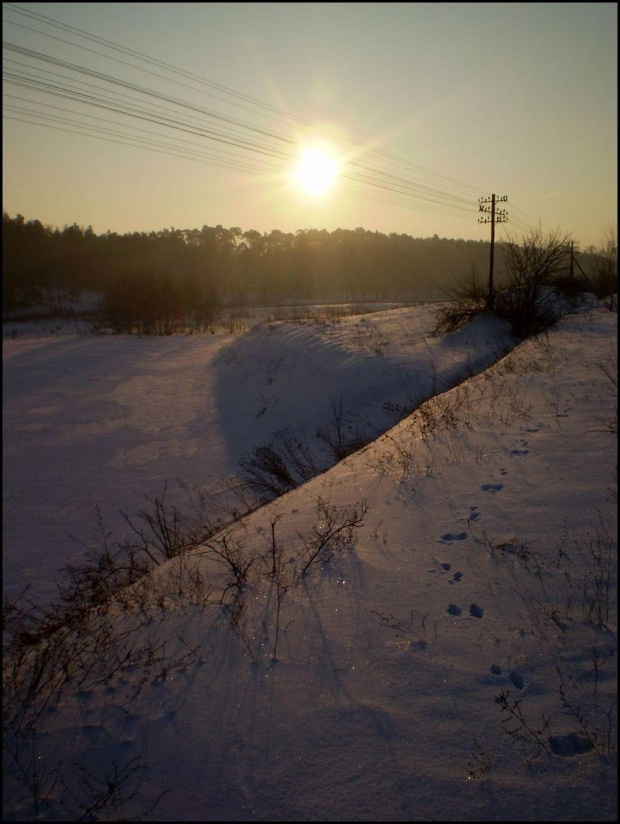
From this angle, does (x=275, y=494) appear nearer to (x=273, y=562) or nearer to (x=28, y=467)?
(x=273, y=562)

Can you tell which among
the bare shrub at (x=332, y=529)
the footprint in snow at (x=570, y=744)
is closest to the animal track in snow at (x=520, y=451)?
the bare shrub at (x=332, y=529)

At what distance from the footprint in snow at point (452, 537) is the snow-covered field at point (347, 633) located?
24mm

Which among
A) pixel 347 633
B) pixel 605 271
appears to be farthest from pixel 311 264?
pixel 347 633

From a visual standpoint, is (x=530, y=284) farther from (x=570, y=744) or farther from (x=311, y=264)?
(x=311, y=264)

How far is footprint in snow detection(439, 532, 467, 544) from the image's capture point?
528 cm

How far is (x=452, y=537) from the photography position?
5.35 m

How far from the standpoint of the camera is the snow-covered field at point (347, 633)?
9.34 ft

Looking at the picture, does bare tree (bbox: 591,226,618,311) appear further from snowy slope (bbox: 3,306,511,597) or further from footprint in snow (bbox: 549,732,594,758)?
footprint in snow (bbox: 549,732,594,758)

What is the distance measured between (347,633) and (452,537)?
1.87 m

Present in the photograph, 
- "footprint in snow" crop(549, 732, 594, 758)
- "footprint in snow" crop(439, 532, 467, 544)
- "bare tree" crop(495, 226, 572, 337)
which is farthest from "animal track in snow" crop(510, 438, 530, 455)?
"bare tree" crop(495, 226, 572, 337)

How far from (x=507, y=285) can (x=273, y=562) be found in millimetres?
19586

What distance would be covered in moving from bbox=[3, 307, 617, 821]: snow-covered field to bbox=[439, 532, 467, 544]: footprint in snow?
2 cm

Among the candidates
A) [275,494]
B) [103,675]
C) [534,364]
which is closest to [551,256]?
[534,364]

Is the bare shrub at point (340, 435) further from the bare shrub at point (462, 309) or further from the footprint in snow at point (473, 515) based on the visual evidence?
the bare shrub at point (462, 309)
